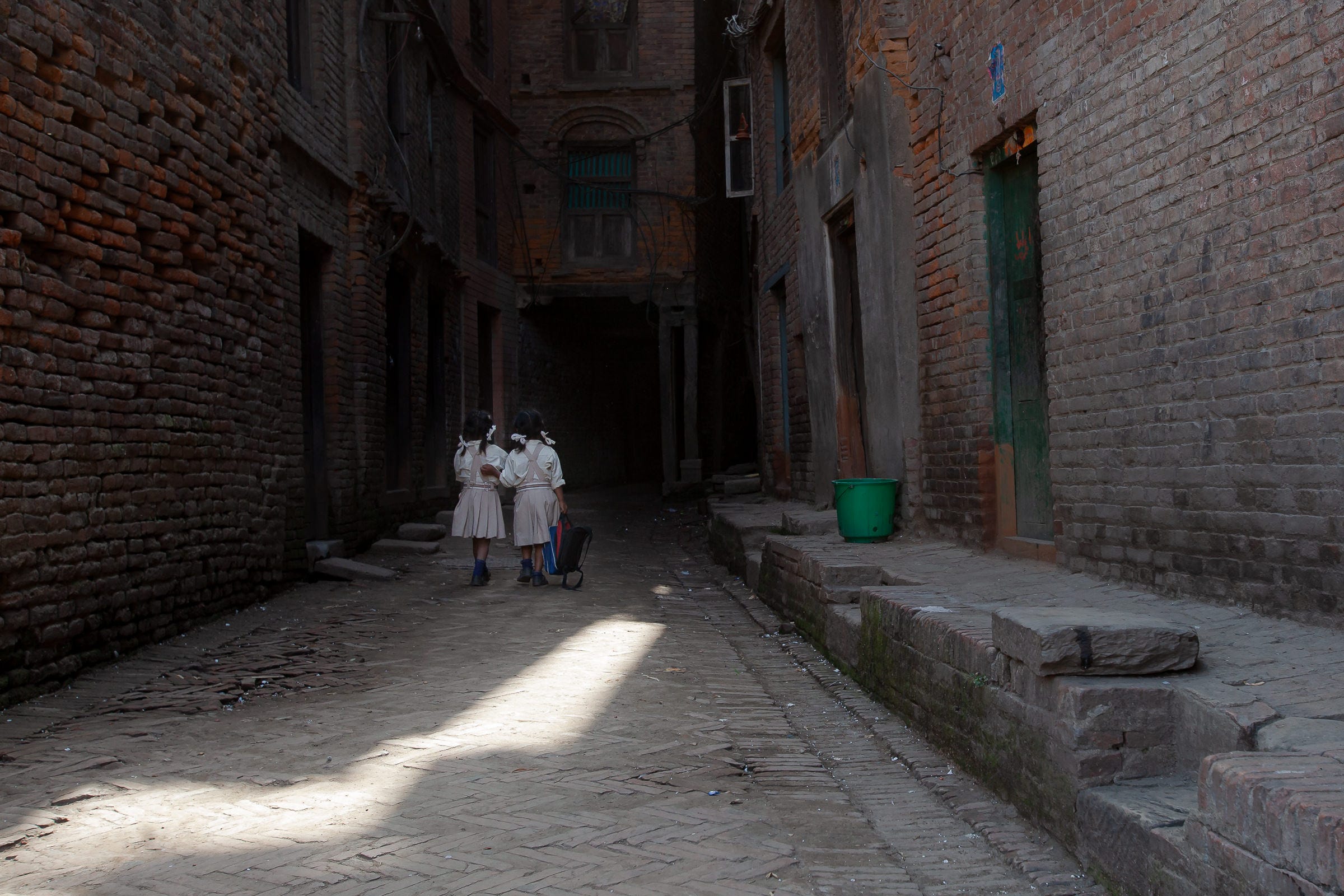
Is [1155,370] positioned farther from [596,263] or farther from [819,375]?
[596,263]

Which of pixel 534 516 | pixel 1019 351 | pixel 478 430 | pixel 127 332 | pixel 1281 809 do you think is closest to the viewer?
pixel 1281 809

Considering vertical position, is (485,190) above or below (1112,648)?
above

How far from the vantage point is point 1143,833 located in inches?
110

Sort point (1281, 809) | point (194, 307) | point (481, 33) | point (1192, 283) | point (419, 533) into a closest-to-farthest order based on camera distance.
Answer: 1. point (1281, 809)
2. point (1192, 283)
3. point (194, 307)
4. point (419, 533)
5. point (481, 33)

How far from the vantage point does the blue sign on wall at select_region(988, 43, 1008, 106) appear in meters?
6.52

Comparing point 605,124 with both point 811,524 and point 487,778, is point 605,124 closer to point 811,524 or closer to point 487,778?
point 811,524

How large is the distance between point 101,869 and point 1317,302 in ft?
13.7

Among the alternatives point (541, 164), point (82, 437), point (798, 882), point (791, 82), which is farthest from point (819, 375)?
point (541, 164)

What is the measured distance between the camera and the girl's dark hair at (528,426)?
9656 millimetres

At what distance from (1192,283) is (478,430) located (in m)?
6.48

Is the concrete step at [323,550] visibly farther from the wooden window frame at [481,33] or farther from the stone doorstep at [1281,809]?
the wooden window frame at [481,33]

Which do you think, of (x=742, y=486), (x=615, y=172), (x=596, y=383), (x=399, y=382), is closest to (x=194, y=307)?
(x=399, y=382)

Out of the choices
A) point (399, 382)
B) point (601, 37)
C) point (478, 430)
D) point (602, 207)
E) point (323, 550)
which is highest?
point (601, 37)

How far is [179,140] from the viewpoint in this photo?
701 cm
